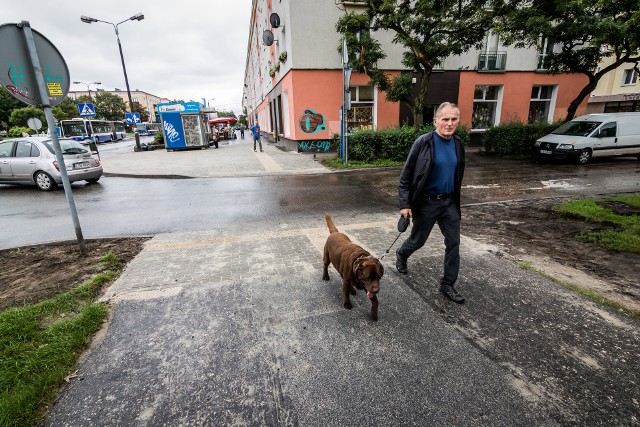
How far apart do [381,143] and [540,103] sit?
1513 centimetres

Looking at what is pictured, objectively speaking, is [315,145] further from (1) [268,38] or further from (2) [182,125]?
(2) [182,125]

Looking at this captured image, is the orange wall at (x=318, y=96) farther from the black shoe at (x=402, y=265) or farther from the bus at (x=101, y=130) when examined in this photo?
the bus at (x=101, y=130)

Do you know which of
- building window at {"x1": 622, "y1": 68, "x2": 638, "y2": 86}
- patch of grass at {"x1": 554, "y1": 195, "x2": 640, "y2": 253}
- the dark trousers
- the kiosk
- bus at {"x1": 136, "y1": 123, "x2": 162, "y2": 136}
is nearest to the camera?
the dark trousers

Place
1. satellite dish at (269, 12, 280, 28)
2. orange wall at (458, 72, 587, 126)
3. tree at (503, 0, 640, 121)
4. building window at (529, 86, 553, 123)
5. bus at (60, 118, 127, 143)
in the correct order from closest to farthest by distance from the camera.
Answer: tree at (503, 0, 640, 121)
satellite dish at (269, 12, 280, 28)
orange wall at (458, 72, 587, 126)
building window at (529, 86, 553, 123)
bus at (60, 118, 127, 143)

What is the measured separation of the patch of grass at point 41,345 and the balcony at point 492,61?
2212 cm

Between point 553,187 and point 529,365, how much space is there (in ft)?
28.5

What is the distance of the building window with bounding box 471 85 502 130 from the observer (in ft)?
64.0

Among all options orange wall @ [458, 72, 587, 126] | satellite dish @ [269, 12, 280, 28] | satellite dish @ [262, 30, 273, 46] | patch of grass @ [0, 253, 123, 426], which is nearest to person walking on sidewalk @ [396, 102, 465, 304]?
patch of grass @ [0, 253, 123, 426]

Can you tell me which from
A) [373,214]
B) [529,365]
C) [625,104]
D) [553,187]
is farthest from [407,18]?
[625,104]

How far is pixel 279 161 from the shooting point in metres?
15.2

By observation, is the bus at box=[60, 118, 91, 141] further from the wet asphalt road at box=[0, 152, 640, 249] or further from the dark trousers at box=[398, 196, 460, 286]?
the dark trousers at box=[398, 196, 460, 286]

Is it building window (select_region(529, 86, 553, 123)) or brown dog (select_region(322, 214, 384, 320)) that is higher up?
building window (select_region(529, 86, 553, 123))

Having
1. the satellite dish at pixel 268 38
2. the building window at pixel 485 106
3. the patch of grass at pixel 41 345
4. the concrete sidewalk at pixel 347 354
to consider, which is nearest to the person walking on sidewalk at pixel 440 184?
the concrete sidewalk at pixel 347 354

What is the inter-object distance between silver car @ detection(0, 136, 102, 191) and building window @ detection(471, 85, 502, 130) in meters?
21.0
